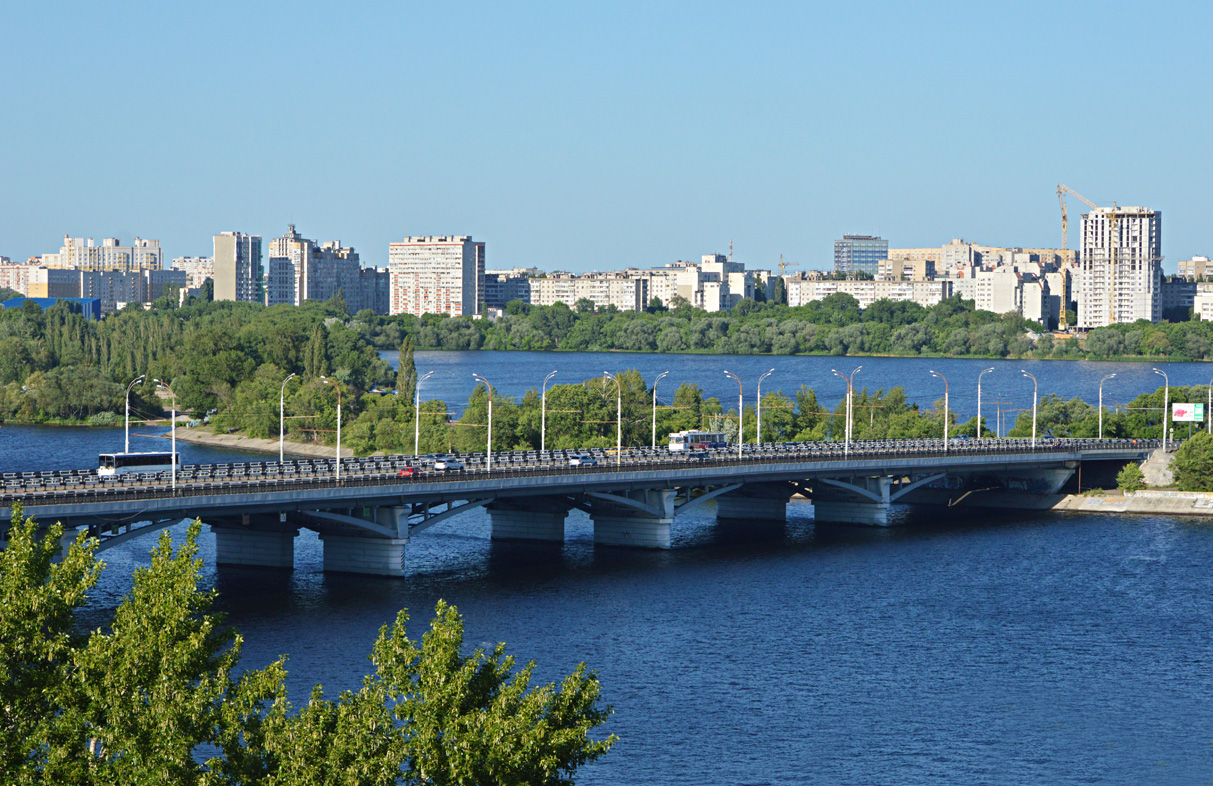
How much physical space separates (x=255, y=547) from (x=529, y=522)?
15053 mm

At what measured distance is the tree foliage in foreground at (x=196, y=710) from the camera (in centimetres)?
2388

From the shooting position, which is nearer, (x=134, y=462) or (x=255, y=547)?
(x=255, y=547)

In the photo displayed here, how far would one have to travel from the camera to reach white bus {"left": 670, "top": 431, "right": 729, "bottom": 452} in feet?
296

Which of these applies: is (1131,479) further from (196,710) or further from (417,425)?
(196,710)

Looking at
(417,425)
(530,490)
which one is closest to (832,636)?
(530,490)

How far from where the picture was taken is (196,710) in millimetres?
24141

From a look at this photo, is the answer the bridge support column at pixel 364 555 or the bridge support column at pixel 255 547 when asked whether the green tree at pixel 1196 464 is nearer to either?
the bridge support column at pixel 364 555

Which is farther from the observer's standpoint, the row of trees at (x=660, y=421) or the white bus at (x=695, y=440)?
the row of trees at (x=660, y=421)

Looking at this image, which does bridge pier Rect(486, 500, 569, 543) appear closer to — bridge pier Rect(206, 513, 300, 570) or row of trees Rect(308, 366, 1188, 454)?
bridge pier Rect(206, 513, 300, 570)

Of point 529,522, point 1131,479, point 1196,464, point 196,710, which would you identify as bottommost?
point 529,522

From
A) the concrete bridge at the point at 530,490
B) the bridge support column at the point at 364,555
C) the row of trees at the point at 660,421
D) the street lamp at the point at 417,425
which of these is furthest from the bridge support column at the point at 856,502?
the bridge support column at the point at 364,555

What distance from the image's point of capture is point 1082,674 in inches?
2041

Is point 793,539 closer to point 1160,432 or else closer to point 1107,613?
point 1107,613

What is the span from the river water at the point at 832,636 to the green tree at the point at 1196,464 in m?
7.36
